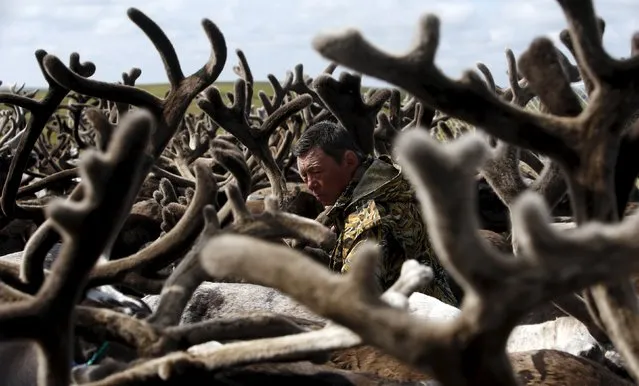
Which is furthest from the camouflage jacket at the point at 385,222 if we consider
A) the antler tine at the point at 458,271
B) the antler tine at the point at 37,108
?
the antler tine at the point at 458,271

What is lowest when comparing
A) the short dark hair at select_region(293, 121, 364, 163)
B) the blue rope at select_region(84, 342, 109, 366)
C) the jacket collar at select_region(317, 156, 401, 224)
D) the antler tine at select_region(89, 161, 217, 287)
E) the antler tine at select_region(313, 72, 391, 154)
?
the blue rope at select_region(84, 342, 109, 366)

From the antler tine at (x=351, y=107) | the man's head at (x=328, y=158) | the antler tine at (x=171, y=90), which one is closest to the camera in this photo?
the antler tine at (x=171, y=90)

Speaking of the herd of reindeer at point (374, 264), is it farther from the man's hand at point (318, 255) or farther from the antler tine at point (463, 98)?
the man's hand at point (318, 255)

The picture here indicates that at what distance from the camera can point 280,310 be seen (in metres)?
3.76

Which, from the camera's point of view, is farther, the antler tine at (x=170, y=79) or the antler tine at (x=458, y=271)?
the antler tine at (x=170, y=79)

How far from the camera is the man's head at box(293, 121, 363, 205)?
13.5 ft

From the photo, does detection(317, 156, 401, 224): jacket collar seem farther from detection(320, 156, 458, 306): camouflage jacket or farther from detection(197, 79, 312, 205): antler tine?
detection(197, 79, 312, 205): antler tine

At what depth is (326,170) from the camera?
164 inches

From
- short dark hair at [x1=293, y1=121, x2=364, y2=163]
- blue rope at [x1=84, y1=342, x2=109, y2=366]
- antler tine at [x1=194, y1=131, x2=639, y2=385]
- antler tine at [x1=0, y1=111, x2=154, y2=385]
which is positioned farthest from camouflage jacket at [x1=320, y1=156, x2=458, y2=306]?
antler tine at [x1=194, y1=131, x2=639, y2=385]

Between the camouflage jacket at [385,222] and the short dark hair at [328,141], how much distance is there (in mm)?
135

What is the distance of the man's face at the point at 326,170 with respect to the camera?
4.14 metres

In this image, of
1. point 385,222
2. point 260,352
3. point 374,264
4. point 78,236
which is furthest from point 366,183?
point 374,264

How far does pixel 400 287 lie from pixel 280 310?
1630 mm

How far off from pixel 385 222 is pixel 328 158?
0.38 m
